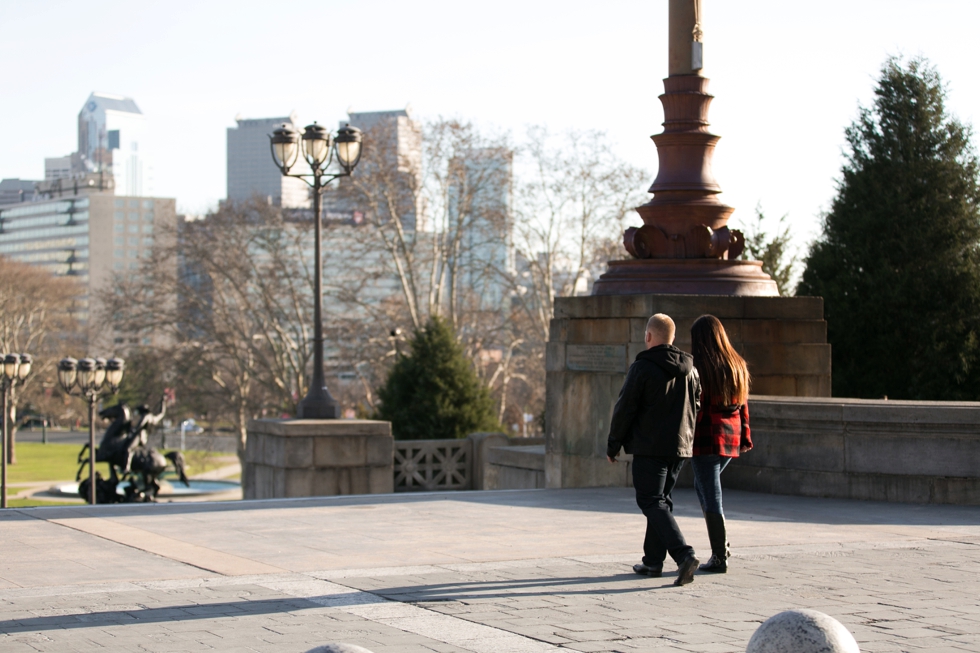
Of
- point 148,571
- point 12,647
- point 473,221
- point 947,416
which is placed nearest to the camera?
point 12,647

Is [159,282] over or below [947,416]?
over

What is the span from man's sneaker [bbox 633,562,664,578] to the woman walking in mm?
376

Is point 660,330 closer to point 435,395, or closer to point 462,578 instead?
point 462,578

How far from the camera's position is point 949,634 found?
560 cm

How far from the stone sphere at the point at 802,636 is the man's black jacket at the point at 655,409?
3148 mm

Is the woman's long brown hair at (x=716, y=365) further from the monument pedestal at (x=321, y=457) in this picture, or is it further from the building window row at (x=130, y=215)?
the building window row at (x=130, y=215)

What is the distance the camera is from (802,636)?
3.96m

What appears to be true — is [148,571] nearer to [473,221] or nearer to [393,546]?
[393,546]

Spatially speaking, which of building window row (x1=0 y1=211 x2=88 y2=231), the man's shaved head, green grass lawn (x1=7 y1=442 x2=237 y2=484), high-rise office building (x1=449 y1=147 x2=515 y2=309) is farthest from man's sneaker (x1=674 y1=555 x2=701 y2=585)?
building window row (x1=0 y1=211 x2=88 y2=231)

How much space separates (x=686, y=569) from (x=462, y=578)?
1.28 meters

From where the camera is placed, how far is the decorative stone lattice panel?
16781 mm

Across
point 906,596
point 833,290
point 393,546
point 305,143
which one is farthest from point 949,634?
point 833,290

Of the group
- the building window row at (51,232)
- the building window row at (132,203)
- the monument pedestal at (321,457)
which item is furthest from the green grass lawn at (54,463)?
the building window row at (132,203)

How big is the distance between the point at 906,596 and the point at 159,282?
4114 cm
